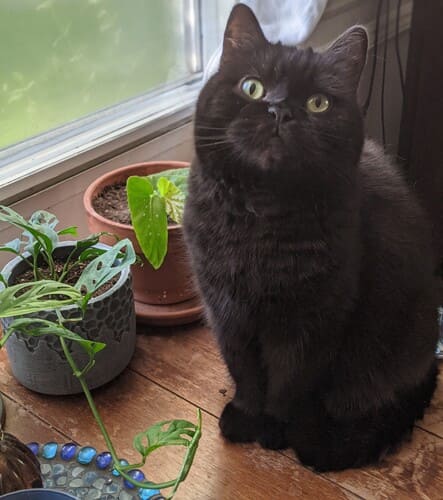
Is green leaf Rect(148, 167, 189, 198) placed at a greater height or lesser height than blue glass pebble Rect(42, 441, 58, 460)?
greater

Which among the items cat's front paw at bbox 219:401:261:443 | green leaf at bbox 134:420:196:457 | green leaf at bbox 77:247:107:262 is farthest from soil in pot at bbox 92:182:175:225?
green leaf at bbox 134:420:196:457

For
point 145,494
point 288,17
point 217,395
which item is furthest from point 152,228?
point 288,17

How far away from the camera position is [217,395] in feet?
3.21

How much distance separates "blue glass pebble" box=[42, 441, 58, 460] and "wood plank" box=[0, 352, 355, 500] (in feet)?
0.20

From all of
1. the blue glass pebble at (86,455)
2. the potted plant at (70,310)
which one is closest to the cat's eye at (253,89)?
the potted plant at (70,310)

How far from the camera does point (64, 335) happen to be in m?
0.70

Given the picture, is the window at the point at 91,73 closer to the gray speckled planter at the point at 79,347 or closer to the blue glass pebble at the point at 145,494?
the gray speckled planter at the point at 79,347

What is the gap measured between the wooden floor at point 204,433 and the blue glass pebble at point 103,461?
7cm

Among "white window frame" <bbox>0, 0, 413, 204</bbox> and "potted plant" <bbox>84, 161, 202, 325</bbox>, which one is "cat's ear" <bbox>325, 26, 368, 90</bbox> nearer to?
"potted plant" <bbox>84, 161, 202, 325</bbox>

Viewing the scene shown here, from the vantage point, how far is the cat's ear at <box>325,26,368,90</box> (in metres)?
0.76

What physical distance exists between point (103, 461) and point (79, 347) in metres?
0.16

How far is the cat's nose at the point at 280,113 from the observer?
27.6 inches

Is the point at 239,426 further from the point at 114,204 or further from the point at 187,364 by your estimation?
the point at 114,204

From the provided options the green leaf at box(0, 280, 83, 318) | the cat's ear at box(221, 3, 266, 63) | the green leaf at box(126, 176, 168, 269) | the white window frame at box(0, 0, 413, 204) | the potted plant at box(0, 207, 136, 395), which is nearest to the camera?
the green leaf at box(0, 280, 83, 318)
